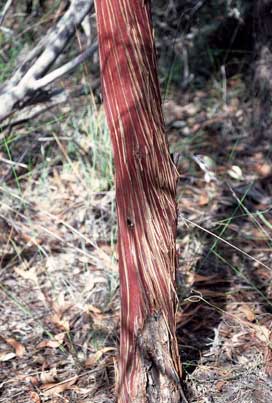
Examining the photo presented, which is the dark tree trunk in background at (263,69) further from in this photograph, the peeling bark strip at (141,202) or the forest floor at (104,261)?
the peeling bark strip at (141,202)

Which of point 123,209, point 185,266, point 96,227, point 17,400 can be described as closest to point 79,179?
point 96,227

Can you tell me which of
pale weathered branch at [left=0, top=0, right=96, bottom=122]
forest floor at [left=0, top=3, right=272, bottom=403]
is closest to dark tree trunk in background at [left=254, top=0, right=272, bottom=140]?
forest floor at [left=0, top=3, right=272, bottom=403]

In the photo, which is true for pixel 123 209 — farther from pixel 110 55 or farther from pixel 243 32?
pixel 243 32

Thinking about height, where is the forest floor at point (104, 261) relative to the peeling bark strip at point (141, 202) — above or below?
below

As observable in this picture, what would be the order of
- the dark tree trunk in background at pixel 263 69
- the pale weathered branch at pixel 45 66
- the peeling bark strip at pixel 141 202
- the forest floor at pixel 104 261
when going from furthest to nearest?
the dark tree trunk in background at pixel 263 69, the pale weathered branch at pixel 45 66, the forest floor at pixel 104 261, the peeling bark strip at pixel 141 202

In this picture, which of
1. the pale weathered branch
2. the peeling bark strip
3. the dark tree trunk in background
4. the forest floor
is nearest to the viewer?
the peeling bark strip

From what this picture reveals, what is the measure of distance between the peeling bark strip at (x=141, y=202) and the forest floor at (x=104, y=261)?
0.75 feet

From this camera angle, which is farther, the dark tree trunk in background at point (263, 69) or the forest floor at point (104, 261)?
the dark tree trunk in background at point (263, 69)

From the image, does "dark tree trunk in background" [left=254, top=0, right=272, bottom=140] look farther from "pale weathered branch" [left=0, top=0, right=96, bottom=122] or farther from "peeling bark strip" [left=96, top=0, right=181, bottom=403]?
"peeling bark strip" [left=96, top=0, right=181, bottom=403]

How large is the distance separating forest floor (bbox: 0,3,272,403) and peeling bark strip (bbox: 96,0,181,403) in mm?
229

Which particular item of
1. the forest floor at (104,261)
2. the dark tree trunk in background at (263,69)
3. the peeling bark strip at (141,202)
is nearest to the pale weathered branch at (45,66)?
the forest floor at (104,261)

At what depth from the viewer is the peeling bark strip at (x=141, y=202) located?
190cm

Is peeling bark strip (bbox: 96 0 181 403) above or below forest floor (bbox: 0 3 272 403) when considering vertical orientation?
above

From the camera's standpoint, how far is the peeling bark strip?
1.90m
